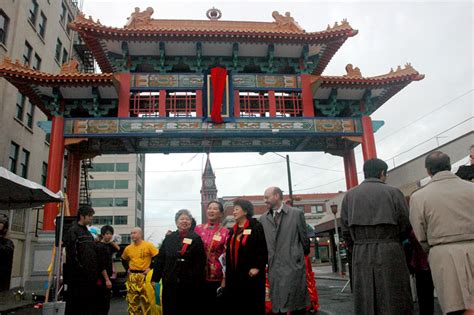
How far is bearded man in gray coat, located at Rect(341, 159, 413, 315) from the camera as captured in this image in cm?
376

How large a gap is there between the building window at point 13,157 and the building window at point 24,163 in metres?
0.57

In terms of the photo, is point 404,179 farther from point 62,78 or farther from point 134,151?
point 62,78

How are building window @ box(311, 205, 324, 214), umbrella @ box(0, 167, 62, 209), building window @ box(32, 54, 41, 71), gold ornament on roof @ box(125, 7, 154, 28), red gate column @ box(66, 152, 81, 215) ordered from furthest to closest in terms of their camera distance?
1. building window @ box(311, 205, 324, 214)
2. building window @ box(32, 54, 41, 71)
3. red gate column @ box(66, 152, 81, 215)
4. gold ornament on roof @ box(125, 7, 154, 28)
5. umbrella @ box(0, 167, 62, 209)

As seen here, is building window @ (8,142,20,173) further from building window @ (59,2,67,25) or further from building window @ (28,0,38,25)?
building window @ (59,2,67,25)

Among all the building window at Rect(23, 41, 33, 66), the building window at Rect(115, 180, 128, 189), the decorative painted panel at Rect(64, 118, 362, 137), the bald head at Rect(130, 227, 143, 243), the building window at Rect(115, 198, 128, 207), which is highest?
the building window at Rect(115, 180, 128, 189)

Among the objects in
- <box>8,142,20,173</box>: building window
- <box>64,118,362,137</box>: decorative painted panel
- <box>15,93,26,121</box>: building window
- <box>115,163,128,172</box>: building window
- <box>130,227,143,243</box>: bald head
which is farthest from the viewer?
<box>115,163,128,172</box>: building window

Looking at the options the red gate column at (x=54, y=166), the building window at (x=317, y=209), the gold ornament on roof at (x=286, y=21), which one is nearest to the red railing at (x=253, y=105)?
the gold ornament on roof at (x=286, y=21)

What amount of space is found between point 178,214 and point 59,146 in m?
9.86

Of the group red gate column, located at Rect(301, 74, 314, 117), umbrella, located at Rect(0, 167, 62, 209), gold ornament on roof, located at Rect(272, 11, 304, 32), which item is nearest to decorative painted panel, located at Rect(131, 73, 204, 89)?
red gate column, located at Rect(301, 74, 314, 117)

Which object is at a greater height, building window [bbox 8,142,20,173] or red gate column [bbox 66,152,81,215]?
building window [bbox 8,142,20,173]

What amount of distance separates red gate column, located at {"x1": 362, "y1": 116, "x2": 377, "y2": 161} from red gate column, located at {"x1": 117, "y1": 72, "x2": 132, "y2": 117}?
907 centimetres

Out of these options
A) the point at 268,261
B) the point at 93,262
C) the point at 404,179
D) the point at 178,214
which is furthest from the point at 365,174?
the point at 404,179

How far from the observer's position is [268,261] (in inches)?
202

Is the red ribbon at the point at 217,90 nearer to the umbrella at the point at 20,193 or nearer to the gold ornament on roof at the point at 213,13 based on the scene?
the gold ornament on roof at the point at 213,13
